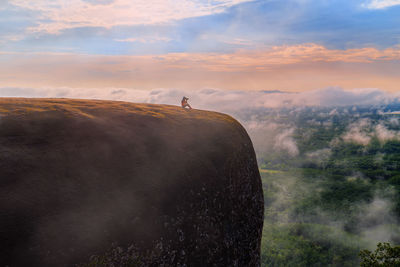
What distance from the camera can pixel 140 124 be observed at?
26.5 metres

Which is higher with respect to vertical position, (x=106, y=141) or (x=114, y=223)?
(x=106, y=141)

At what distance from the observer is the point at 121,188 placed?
19844 mm

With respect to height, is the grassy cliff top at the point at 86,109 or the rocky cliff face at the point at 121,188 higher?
the grassy cliff top at the point at 86,109

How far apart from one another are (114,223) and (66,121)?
10954 millimetres

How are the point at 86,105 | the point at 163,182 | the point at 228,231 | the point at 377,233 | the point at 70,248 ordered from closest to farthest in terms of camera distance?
the point at 70,248 < the point at 163,182 < the point at 228,231 < the point at 86,105 < the point at 377,233

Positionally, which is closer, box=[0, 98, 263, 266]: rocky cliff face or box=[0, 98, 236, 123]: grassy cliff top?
box=[0, 98, 263, 266]: rocky cliff face

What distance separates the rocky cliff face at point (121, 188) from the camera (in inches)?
632

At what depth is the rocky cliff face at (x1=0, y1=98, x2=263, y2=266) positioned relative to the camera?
16.0 m

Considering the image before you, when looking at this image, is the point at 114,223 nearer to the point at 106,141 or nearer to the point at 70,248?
the point at 70,248

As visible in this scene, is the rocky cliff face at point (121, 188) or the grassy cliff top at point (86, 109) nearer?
the rocky cliff face at point (121, 188)

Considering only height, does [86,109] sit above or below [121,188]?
above

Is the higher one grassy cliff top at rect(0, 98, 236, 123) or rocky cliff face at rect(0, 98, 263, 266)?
grassy cliff top at rect(0, 98, 236, 123)

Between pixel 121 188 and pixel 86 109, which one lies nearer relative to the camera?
pixel 121 188

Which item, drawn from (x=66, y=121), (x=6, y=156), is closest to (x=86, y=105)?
(x=66, y=121)
